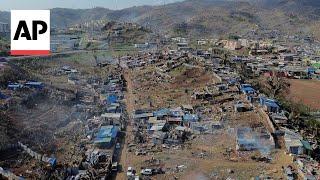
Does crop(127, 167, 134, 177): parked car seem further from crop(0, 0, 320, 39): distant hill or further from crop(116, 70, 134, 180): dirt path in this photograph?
crop(0, 0, 320, 39): distant hill

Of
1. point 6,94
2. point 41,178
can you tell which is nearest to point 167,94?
point 6,94

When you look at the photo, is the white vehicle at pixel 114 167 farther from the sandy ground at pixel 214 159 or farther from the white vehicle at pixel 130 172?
the white vehicle at pixel 130 172

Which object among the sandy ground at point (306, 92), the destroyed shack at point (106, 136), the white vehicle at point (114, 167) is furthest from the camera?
the sandy ground at point (306, 92)

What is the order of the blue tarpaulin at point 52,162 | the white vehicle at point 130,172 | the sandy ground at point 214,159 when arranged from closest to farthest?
the white vehicle at point 130,172
the sandy ground at point 214,159
the blue tarpaulin at point 52,162

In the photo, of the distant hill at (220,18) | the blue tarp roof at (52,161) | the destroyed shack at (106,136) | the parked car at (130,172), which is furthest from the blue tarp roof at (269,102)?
the distant hill at (220,18)

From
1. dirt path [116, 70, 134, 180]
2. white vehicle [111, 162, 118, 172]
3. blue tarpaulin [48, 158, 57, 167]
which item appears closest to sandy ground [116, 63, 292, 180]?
dirt path [116, 70, 134, 180]
